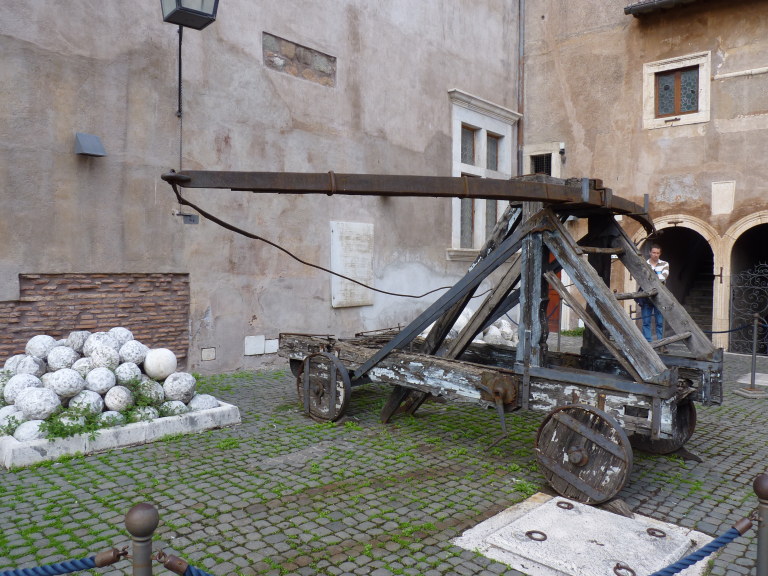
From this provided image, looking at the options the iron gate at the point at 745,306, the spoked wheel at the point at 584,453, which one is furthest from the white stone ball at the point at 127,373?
the iron gate at the point at 745,306

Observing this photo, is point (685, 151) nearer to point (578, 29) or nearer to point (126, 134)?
point (578, 29)

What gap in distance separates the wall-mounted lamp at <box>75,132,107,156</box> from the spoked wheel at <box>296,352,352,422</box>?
3661 millimetres

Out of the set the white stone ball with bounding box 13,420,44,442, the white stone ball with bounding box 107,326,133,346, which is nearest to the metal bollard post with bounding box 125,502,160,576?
the white stone ball with bounding box 13,420,44,442

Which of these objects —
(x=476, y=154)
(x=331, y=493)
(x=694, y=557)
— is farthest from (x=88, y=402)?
(x=476, y=154)

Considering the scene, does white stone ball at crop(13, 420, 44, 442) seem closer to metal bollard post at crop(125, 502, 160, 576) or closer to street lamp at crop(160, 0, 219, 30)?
metal bollard post at crop(125, 502, 160, 576)

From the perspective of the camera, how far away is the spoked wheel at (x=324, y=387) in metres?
5.96

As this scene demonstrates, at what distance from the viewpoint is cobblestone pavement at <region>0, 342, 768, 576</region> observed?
342cm

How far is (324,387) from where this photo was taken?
6152 millimetres

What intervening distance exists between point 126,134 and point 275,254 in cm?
271

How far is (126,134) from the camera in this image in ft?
25.8

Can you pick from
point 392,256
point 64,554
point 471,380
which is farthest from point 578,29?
point 64,554

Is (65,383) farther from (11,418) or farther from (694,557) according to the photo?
(694,557)

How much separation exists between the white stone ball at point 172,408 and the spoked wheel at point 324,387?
1.18 m

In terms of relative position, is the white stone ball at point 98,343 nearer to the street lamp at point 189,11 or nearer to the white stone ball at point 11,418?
the white stone ball at point 11,418
